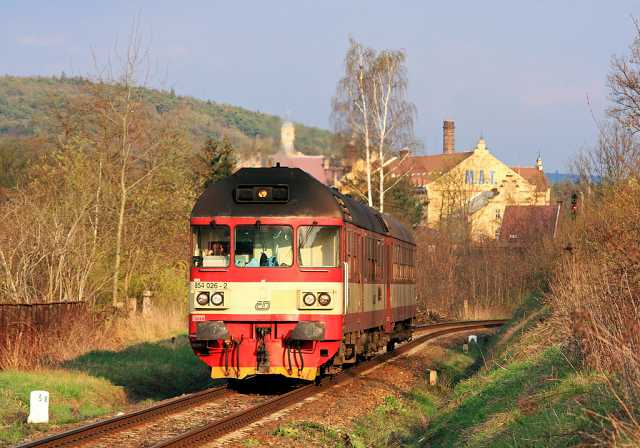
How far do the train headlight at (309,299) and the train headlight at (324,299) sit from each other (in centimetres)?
9

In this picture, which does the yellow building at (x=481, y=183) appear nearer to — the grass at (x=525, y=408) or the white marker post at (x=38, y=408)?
the grass at (x=525, y=408)

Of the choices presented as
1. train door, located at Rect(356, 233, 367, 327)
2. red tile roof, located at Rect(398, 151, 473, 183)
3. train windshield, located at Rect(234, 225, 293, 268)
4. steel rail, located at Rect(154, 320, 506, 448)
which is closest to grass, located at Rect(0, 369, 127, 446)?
steel rail, located at Rect(154, 320, 506, 448)

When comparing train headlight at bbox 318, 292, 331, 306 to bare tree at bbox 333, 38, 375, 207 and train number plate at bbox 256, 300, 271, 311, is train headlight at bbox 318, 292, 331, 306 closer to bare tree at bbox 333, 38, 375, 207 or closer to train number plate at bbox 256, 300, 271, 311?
train number plate at bbox 256, 300, 271, 311

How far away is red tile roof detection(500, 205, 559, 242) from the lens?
5922cm

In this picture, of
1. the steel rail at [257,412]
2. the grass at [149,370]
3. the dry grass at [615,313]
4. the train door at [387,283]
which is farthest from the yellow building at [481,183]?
the dry grass at [615,313]

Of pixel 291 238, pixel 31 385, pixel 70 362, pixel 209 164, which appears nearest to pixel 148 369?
pixel 70 362

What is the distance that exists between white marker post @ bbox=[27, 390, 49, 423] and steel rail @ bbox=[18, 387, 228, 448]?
88cm

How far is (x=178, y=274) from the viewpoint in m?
30.9

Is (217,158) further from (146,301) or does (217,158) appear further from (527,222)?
(146,301)

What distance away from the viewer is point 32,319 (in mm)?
19734

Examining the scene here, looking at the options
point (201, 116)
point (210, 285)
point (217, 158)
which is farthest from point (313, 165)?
point (210, 285)

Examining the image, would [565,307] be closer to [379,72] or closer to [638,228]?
[638,228]

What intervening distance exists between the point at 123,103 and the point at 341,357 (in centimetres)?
1264

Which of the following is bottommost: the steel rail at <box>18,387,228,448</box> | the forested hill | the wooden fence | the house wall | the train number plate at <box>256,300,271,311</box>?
the steel rail at <box>18,387,228,448</box>
